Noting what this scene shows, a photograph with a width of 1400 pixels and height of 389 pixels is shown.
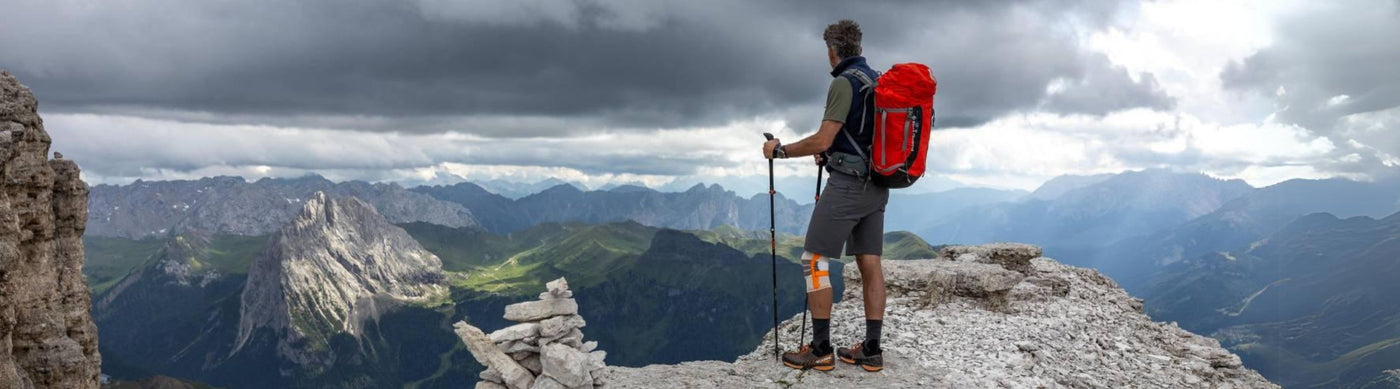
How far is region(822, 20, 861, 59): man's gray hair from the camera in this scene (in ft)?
35.3

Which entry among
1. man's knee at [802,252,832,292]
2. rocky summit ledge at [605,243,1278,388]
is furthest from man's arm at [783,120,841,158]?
rocky summit ledge at [605,243,1278,388]

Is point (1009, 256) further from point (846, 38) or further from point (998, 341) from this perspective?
point (846, 38)

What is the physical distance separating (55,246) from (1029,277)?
54.4 meters

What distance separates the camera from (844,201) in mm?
10930

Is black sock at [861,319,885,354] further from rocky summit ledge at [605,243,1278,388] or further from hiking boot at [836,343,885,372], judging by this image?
rocky summit ledge at [605,243,1278,388]

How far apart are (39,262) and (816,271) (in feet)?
163

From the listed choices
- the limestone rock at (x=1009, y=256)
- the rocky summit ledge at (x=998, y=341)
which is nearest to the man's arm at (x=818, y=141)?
the rocky summit ledge at (x=998, y=341)

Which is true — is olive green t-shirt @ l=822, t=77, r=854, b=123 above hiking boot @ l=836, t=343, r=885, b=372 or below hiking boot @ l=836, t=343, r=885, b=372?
above

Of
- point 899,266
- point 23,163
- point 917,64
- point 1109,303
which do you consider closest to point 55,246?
point 23,163

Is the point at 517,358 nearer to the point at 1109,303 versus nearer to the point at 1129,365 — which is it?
the point at 1129,365

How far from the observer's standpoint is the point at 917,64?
1056cm

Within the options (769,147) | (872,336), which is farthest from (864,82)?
(872,336)

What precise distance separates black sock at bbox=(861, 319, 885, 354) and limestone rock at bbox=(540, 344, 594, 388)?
16.2ft

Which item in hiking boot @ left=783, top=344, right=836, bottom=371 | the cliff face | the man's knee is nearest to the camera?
the man's knee
